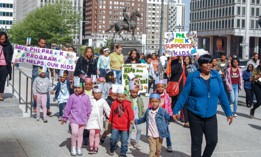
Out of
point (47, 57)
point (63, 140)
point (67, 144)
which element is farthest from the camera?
point (47, 57)

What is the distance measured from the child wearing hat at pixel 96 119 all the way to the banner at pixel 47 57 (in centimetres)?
412

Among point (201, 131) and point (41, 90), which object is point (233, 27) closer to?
point (41, 90)

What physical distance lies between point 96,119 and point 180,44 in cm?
591

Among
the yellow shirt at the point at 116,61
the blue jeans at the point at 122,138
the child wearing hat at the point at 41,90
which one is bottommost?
the blue jeans at the point at 122,138

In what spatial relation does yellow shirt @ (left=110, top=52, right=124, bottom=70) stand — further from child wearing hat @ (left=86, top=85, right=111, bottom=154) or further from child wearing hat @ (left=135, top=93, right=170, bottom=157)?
child wearing hat @ (left=135, top=93, right=170, bottom=157)

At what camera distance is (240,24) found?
4129 inches

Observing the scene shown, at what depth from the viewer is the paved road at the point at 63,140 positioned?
877cm

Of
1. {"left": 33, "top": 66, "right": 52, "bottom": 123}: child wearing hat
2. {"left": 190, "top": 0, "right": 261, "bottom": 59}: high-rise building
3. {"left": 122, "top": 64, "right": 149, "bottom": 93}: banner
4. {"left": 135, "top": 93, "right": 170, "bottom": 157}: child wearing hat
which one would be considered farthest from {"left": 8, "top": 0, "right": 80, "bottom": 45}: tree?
{"left": 135, "top": 93, "right": 170, "bottom": 157}: child wearing hat

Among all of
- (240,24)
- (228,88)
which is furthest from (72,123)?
(240,24)

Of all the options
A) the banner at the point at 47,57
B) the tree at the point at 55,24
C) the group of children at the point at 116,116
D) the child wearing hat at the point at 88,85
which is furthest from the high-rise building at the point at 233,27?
the group of children at the point at 116,116

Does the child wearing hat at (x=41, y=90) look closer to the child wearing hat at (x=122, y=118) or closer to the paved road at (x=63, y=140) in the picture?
the paved road at (x=63, y=140)

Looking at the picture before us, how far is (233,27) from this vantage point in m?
104

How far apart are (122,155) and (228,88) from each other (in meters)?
6.81

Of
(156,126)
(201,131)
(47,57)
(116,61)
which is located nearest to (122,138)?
(156,126)
